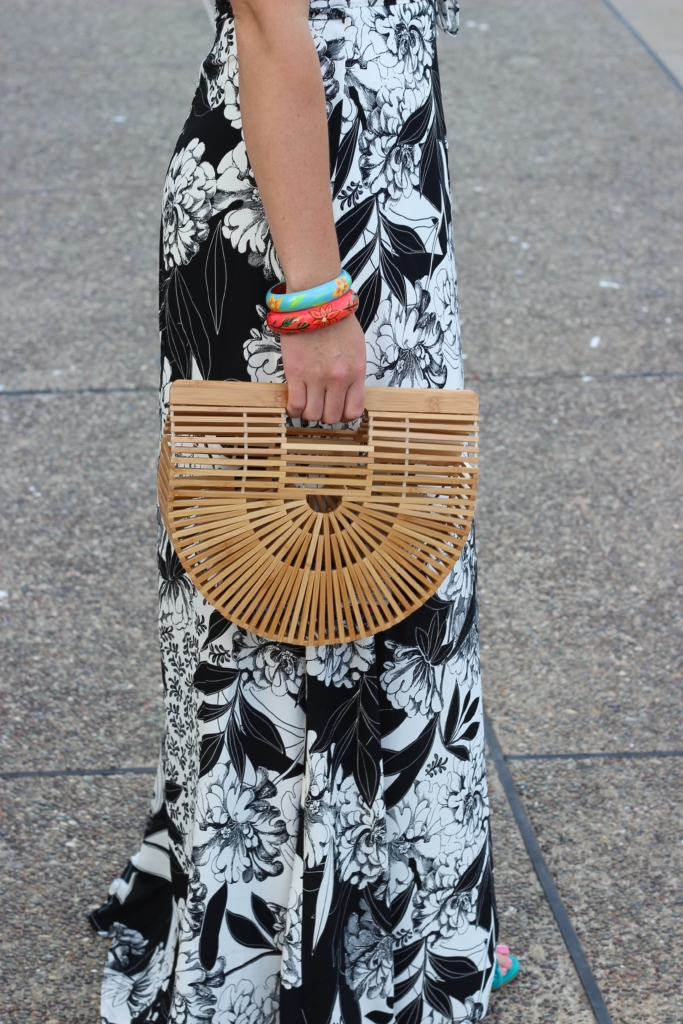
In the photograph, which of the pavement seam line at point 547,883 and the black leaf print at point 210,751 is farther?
the pavement seam line at point 547,883

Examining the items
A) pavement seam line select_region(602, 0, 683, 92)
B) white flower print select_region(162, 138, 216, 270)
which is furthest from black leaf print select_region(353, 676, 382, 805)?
pavement seam line select_region(602, 0, 683, 92)

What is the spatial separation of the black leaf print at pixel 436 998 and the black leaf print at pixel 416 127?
1289 millimetres

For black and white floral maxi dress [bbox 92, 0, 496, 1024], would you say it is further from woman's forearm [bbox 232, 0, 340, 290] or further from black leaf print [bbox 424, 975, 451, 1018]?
woman's forearm [bbox 232, 0, 340, 290]

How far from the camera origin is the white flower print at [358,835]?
1.61 meters

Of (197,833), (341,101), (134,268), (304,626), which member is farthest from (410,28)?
(134,268)

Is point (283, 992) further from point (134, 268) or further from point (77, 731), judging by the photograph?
point (134, 268)

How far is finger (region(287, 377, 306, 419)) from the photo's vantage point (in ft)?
4.46

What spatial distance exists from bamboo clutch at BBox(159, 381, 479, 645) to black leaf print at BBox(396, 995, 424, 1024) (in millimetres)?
744

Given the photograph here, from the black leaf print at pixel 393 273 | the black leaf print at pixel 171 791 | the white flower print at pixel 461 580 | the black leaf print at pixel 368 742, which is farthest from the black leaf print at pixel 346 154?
the black leaf print at pixel 171 791

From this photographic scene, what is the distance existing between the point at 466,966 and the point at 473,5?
7.48 m

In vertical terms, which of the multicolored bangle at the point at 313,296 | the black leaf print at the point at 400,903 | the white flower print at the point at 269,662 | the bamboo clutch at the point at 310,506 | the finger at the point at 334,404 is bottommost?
the black leaf print at the point at 400,903

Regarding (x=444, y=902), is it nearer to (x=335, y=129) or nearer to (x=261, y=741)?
(x=261, y=741)

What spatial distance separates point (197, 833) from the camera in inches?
64.3

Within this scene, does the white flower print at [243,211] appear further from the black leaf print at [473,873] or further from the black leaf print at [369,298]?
the black leaf print at [473,873]
